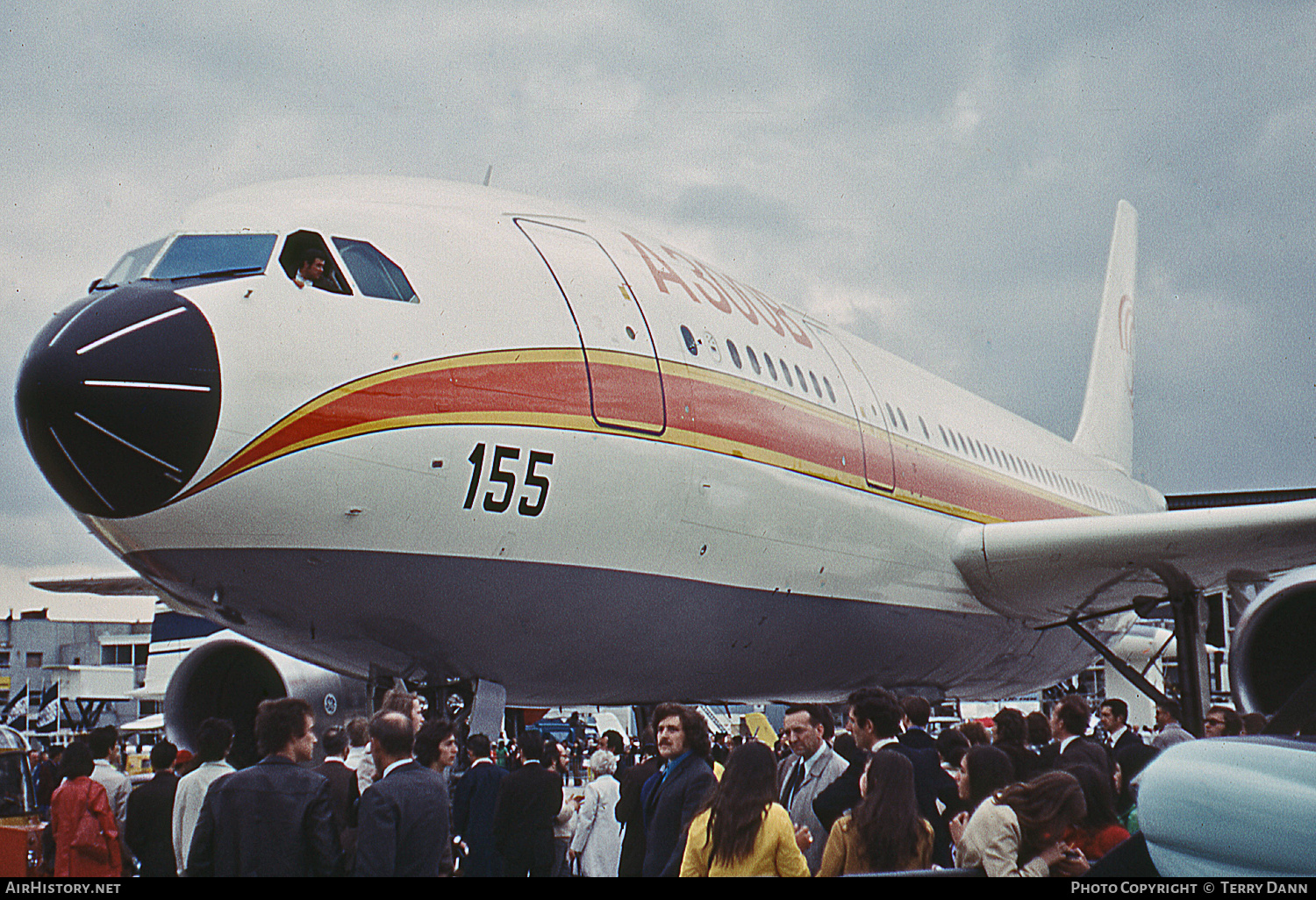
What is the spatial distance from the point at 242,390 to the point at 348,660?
6.35 feet

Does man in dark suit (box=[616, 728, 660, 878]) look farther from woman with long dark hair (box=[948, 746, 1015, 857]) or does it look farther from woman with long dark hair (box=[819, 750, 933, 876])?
woman with long dark hair (box=[819, 750, 933, 876])

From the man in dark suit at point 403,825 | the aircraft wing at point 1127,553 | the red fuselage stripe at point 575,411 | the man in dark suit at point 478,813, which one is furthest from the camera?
the aircraft wing at point 1127,553

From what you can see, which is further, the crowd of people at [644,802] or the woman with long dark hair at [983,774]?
the woman with long dark hair at [983,774]

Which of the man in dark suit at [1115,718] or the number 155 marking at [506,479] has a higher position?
the number 155 marking at [506,479]

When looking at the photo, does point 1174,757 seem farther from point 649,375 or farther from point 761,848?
point 649,375

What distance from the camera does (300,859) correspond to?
4008mm

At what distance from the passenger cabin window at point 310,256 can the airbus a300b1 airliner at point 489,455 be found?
0.01 meters

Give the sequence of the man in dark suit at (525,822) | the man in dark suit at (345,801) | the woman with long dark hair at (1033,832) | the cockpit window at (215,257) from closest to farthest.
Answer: the woman with long dark hair at (1033,832), the man in dark suit at (345,801), the cockpit window at (215,257), the man in dark suit at (525,822)

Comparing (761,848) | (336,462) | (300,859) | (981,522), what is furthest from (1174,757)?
(981,522)

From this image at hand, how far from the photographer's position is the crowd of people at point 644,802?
3.68 metres

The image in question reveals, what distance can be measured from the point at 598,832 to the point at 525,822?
152 centimetres

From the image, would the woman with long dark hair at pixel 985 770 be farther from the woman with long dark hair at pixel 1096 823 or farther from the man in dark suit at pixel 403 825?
the man in dark suit at pixel 403 825

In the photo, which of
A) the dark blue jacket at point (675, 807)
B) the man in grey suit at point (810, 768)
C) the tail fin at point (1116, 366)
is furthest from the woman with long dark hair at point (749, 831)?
→ the tail fin at point (1116, 366)

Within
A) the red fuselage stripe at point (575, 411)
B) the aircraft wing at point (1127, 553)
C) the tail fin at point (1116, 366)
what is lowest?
the aircraft wing at point (1127, 553)
